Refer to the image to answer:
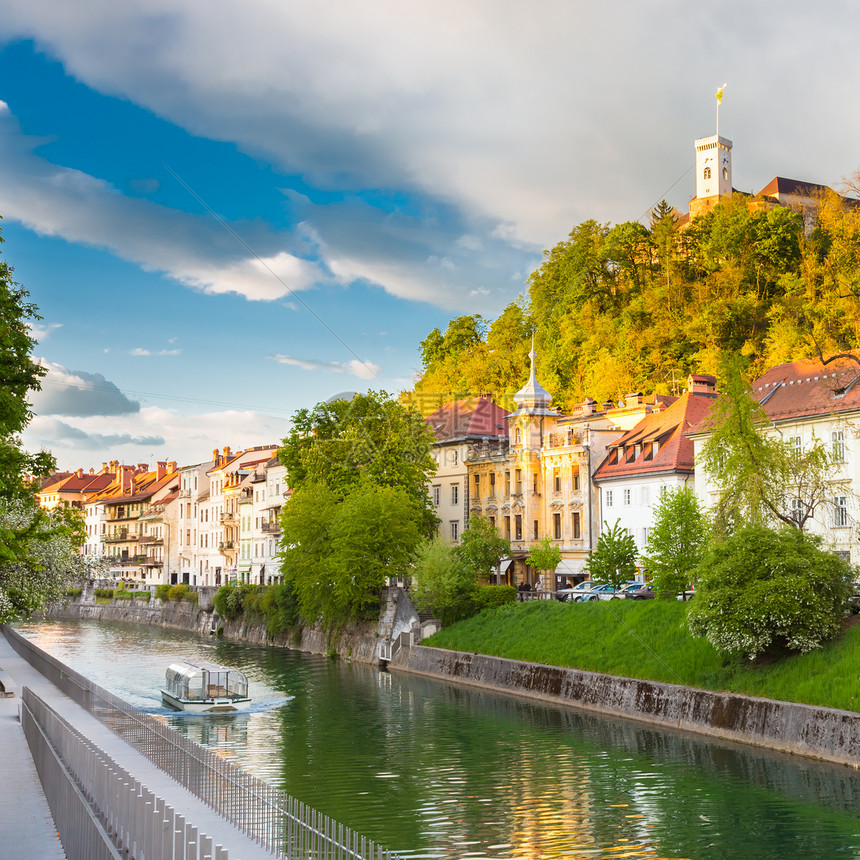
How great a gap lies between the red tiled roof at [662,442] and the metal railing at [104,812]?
4663 centimetres

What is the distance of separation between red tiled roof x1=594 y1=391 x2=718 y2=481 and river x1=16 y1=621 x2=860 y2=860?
74.5ft

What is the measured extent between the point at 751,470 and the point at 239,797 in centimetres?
2887

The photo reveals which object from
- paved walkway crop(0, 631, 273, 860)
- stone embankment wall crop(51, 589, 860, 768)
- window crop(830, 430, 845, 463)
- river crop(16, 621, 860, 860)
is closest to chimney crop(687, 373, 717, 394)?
window crop(830, 430, 845, 463)

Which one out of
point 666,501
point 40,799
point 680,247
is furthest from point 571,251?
point 40,799

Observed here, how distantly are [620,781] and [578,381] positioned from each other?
6451 centimetres

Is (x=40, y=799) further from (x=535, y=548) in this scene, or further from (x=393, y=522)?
(x=535, y=548)

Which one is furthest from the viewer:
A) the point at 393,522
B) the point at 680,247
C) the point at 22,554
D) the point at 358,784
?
the point at 680,247

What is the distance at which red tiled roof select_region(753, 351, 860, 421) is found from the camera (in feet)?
172

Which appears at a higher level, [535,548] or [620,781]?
[535,548]

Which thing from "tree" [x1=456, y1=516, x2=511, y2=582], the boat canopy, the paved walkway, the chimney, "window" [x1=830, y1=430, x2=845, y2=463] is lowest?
the boat canopy

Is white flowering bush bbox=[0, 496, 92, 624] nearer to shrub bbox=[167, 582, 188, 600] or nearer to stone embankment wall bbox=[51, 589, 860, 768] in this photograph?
stone embankment wall bbox=[51, 589, 860, 768]

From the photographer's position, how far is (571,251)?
9544 centimetres

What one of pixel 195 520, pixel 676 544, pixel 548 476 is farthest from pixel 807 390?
pixel 195 520

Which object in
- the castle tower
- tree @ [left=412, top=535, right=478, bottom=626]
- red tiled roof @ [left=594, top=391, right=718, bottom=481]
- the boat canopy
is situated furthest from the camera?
the castle tower
